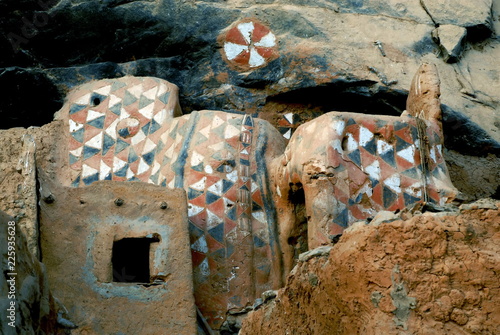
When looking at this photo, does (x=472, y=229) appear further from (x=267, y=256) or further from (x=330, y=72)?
(x=330, y=72)

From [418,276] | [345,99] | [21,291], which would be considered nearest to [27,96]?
[345,99]

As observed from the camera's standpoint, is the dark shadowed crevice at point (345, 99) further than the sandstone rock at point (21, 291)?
Yes

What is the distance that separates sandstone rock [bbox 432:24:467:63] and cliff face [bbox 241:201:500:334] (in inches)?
200

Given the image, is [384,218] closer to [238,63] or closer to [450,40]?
[238,63]

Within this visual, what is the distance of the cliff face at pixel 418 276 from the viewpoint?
3.96m

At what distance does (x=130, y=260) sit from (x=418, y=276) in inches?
134

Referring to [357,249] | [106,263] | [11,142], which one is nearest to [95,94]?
[11,142]

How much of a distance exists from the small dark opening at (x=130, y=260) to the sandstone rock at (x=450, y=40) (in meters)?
3.76

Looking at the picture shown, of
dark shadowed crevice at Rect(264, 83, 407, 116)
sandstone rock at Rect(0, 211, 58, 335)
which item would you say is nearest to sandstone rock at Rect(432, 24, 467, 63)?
dark shadowed crevice at Rect(264, 83, 407, 116)

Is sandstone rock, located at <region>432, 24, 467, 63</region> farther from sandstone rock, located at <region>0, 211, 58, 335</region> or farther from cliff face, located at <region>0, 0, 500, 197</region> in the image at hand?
sandstone rock, located at <region>0, 211, 58, 335</region>

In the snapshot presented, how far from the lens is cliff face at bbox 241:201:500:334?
13.0 ft

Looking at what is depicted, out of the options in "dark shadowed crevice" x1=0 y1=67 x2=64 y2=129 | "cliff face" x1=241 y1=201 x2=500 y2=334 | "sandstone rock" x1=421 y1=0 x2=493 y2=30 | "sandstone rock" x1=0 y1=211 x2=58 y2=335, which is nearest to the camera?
"sandstone rock" x1=0 y1=211 x2=58 y2=335

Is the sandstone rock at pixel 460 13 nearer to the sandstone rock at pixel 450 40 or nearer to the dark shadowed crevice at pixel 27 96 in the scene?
the sandstone rock at pixel 450 40

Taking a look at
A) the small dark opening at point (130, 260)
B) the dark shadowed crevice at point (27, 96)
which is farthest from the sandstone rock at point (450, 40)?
the small dark opening at point (130, 260)
